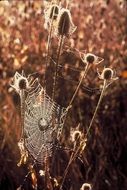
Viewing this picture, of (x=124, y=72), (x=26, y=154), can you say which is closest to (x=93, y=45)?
(x=124, y=72)

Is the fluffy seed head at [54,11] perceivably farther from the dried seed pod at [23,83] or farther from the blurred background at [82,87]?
the blurred background at [82,87]

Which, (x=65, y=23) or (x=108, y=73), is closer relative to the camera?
(x=65, y=23)

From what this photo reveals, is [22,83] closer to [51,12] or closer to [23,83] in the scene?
[23,83]

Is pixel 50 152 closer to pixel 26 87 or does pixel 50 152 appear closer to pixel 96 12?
pixel 26 87

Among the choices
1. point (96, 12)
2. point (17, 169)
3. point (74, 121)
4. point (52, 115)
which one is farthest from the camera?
point (96, 12)

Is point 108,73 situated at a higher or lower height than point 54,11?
lower

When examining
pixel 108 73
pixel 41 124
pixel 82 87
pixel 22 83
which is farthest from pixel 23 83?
pixel 82 87
